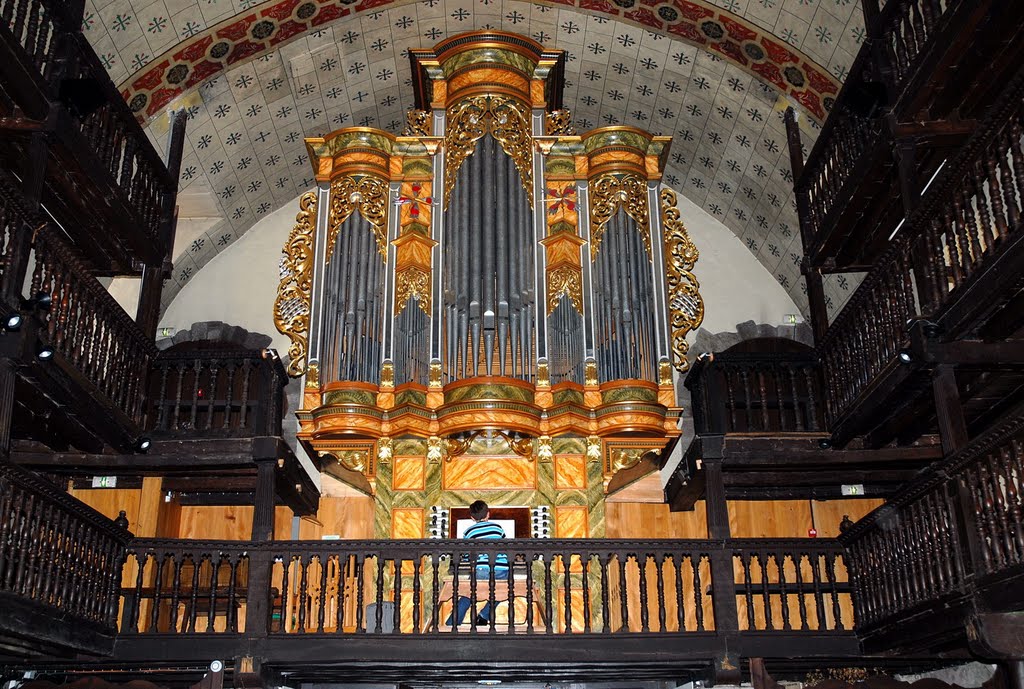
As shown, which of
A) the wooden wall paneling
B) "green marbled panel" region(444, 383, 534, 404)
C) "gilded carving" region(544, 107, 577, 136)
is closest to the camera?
"green marbled panel" region(444, 383, 534, 404)

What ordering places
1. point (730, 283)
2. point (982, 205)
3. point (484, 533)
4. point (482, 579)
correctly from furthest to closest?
point (730, 283)
point (484, 533)
point (482, 579)
point (982, 205)

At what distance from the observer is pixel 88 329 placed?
10461mm

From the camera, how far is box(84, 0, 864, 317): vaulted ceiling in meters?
13.0

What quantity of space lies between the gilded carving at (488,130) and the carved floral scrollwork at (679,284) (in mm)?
1867

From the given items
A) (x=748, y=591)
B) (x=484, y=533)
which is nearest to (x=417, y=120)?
(x=484, y=533)

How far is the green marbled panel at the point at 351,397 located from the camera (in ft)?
41.8

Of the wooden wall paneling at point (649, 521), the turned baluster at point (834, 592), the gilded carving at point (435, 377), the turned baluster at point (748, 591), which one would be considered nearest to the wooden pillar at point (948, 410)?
the turned baluster at point (834, 592)

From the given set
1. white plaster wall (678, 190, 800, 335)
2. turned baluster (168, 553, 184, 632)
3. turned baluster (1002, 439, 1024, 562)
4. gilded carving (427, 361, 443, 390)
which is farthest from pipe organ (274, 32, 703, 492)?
turned baluster (1002, 439, 1024, 562)

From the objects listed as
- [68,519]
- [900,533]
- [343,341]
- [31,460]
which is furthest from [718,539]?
[31,460]

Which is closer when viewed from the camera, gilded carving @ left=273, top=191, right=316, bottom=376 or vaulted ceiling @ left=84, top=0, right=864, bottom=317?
vaulted ceiling @ left=84, top=0, right=864, bottom=317

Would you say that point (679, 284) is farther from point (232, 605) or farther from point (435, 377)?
point (232, 605)

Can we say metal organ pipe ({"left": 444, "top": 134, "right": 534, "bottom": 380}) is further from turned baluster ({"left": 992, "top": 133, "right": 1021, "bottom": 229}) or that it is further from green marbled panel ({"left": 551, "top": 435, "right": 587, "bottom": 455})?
turned baluster ({"left": 992, "top": 133, "right": 1021, "bottom": 229})

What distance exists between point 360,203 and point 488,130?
6.54 feet

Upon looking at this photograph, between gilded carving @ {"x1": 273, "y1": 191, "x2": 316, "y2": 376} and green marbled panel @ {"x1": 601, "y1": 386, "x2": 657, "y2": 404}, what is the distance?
3.67 metres
